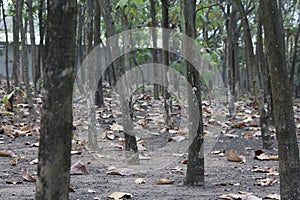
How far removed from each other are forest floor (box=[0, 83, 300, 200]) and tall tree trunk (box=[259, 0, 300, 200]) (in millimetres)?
593

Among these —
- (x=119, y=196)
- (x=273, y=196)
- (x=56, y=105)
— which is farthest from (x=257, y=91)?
(x=56, y=105)

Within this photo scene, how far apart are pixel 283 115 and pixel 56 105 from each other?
1.51 metres

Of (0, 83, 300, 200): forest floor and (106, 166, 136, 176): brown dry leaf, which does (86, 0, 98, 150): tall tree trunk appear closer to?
(0, 83, 300, 200): forest floor

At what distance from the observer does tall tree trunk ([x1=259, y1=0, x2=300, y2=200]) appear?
301 cm

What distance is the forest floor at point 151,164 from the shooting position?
403 centimetres

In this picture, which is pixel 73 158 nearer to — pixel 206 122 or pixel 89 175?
pixel 89 175

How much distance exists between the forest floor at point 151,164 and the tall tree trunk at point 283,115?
0.59 metres

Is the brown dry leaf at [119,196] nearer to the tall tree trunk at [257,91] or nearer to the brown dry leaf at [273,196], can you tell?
the brown dry leaf at [273,196]

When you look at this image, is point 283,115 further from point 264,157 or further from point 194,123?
point 264,157

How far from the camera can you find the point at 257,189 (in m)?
4.19

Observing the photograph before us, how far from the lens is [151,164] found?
5.57 metres

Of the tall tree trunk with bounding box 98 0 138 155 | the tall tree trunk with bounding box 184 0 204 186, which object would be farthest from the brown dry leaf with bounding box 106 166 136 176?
the tall tree trunk with bounding box 184 0 204 186

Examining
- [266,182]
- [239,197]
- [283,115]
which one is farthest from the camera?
[266,182]

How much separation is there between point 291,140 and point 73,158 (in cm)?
329
